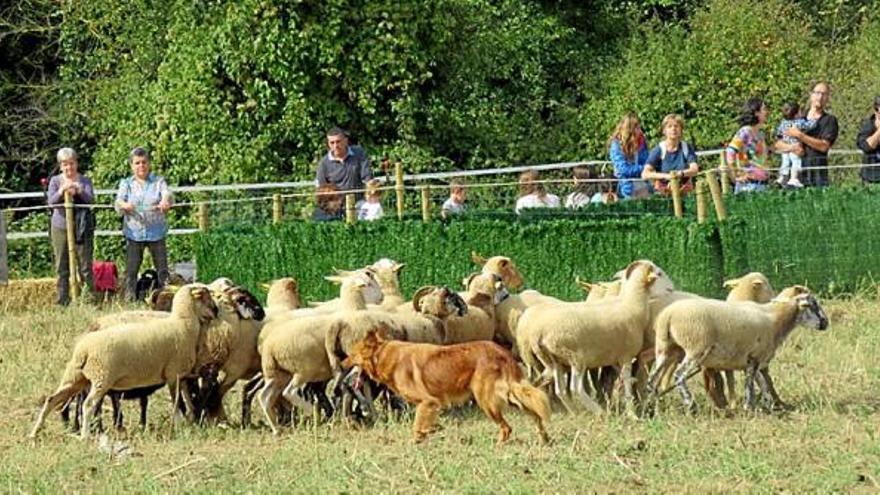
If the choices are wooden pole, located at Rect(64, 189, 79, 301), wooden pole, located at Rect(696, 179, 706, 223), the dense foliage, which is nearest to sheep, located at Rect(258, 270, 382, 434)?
wooden pole, located at Rect(696, 179, 706, 223)

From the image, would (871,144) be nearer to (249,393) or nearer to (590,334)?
(590,334)

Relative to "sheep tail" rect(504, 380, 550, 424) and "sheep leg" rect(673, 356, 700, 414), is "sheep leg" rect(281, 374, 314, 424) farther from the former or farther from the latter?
"sheep leg" rect(673, 356, 700, 414)

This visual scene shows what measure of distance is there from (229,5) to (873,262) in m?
11.9

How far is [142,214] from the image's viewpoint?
21141 millimetres

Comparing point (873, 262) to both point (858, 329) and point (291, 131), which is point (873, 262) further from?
point (291, 131)

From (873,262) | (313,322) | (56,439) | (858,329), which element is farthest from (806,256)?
(56,439)

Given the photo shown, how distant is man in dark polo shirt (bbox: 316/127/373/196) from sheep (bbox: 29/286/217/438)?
7368mm

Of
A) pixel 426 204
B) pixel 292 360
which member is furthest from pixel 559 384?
pixel 426 204

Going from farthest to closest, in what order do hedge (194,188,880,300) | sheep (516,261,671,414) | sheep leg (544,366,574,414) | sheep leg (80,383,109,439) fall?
1. hedge (194,188,880,300)
2. sheep leg (544,366,574,414)
3. sheep (516,261,671,414)
4. sheep leg (80,383,109,439)

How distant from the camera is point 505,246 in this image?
63.3 feet

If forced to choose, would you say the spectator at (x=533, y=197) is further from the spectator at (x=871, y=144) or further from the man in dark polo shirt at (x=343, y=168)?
the spectator at (x=871, y=144)

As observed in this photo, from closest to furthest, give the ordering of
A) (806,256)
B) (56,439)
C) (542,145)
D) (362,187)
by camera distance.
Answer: (56,439) < (806,256) < (362,187) < (542,145)

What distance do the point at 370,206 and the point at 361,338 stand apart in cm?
745

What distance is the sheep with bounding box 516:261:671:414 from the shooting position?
1359 cm
